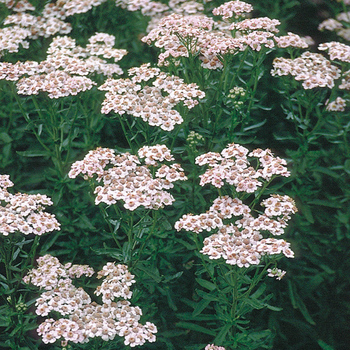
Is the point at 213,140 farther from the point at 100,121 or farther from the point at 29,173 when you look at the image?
the point at 29,173

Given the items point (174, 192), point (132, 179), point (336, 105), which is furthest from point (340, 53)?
point (132, 179)

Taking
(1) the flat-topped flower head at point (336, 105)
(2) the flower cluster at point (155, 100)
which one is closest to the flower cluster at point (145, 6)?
(2) the flower cluster at point (155, 100)

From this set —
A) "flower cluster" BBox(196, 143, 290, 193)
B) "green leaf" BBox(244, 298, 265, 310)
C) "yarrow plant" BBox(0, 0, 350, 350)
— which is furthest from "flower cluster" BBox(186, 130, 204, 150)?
"green leaf" BBox(244, 298, 265, 310)

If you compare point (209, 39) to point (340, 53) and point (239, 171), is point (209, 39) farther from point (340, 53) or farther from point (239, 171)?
point (239, 171)

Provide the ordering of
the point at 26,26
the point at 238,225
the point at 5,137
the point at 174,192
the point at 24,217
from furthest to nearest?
the point at 26,26
the point at 5,137
the point at 174,192
the point at 24,217
the point at 238,225

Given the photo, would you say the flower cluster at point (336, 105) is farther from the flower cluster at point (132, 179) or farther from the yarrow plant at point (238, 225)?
the flower cluster at point (132, 179)

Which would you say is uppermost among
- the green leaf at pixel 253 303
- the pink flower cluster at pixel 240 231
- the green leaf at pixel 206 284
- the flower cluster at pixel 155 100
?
the flower cluster at pixel 155 100

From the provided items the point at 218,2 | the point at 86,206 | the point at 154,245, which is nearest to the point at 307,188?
the point at 154,245
